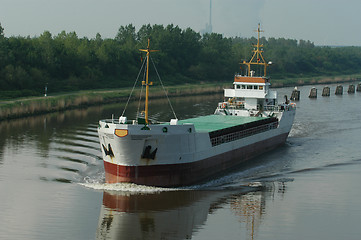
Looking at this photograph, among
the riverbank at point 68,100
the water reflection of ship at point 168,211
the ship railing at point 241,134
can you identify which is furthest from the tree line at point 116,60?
the water reflection of ship at point 168,211

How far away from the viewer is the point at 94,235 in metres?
20.1

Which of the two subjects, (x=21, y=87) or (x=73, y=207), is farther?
(x=21, y=87)

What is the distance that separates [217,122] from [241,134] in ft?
6.80

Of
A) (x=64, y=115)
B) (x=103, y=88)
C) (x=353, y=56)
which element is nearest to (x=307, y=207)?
(x=64, y=115)

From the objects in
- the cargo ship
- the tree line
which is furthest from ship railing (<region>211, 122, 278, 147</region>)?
the tree line

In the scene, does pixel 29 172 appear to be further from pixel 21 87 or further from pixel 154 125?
pixel 21 87

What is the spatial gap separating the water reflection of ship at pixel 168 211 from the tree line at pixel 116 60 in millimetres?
34526

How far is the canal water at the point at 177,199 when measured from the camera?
67.9 ft

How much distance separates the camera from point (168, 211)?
22875 mm

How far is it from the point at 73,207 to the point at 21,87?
44.8 m

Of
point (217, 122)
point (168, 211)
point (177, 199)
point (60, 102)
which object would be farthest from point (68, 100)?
point (168, 211)

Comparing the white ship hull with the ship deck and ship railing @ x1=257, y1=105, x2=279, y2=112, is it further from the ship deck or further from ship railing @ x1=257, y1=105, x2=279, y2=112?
ship railing @ x1=257, y1=105, x2=279, y2=112

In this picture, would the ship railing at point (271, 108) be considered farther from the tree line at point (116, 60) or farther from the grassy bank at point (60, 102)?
the grassy bank at point (60, 102)

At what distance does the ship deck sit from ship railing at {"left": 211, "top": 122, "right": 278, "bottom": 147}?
1.79ft
